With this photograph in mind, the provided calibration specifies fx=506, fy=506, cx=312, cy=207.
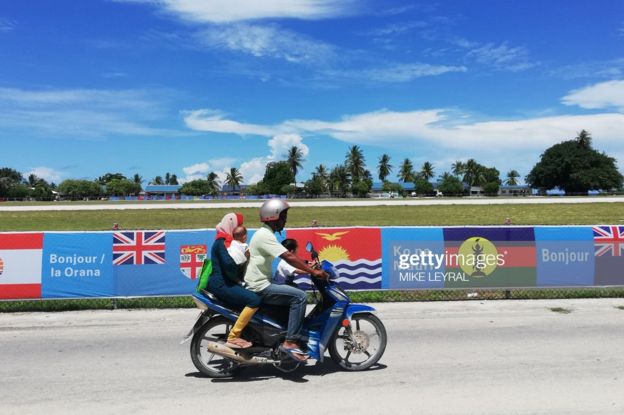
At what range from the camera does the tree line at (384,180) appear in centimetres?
11581

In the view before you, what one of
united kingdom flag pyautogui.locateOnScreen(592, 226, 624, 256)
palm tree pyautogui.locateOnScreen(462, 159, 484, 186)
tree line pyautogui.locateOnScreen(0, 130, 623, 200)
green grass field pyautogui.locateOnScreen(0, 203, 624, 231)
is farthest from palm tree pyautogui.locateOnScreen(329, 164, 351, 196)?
united kingdom flag pyautogui.locateOnScreen(592, 226, 624, 256)

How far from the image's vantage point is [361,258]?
992 cm

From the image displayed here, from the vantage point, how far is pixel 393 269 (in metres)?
9.97

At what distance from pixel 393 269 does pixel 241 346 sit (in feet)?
17.2

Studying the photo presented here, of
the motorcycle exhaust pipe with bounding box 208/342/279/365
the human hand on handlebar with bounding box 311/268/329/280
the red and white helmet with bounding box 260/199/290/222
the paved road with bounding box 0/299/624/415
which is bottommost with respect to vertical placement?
the paved road with bounding box 0/299/624/415

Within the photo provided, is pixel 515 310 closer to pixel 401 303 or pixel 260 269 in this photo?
pixel 401 303

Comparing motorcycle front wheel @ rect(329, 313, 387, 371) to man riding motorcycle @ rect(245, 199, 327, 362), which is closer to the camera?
man riding motorcycle @ rect(245, 199, 327, 362)

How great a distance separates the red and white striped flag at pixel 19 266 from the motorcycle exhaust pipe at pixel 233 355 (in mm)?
5543

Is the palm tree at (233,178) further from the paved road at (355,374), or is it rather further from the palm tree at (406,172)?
the paved road at (355,374)

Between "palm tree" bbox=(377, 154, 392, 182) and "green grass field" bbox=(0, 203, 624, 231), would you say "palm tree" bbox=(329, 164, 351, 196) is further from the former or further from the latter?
"green grass field" bbox=(0, 203, 624, 231)

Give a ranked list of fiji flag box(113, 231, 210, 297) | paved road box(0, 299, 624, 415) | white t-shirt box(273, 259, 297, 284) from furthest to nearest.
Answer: fiji flag box(113, 231, 210, 297), white t-shirt box(273, 259, 297, 284), paved road box(0, 299, 624, 415)

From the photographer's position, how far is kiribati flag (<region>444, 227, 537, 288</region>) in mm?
10039

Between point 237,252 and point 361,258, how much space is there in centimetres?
489

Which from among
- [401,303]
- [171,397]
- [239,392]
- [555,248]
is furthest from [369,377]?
[555,248]
